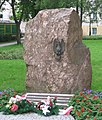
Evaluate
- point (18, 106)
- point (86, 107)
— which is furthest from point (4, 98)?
point (86, 107)

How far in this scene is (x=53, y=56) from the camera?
297 inches

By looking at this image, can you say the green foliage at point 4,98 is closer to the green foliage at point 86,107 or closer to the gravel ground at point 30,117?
the gravel ground at point 30,117

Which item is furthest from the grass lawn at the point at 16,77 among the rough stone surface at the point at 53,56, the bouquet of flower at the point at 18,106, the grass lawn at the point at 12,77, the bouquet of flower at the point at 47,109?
the bouquet of flower at the point at 47,109

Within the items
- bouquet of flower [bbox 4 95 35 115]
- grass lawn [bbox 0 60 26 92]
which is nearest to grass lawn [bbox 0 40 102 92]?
grass lawn [bbox 0 60 26 92]

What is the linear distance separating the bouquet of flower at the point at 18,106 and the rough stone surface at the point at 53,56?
5.81 ft

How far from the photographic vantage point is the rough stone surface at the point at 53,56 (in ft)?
24.5

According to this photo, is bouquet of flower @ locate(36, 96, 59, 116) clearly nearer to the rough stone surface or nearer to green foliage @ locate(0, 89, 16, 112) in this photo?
green foliage @ locate(0, 89, 16, 112)

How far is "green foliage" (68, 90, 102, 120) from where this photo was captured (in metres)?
5.41

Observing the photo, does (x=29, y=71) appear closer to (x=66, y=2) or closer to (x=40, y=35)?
(x=40, y=35)

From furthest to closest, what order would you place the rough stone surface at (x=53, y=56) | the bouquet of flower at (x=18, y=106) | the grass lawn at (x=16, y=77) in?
the grass lawn at (x=16, y=77), the rough stone surface at (x=53, y=56), the bouquet of flower at (x=18, y=106)

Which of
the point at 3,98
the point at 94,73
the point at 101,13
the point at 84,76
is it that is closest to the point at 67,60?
the point at 84,76

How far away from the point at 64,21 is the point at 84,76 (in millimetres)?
1251

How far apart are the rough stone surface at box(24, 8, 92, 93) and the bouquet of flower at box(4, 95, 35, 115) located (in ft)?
5.81

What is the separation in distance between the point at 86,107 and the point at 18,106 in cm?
109
